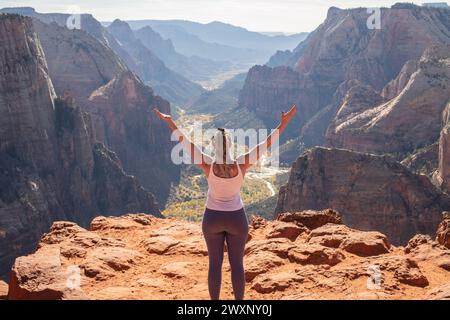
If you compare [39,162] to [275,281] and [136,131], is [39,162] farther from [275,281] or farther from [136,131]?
[275,281]

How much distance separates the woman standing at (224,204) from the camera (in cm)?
1063

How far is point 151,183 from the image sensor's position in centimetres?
13225

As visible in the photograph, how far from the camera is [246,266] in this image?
49.1ft

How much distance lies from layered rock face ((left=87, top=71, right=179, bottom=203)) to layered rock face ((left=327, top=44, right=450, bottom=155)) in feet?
168

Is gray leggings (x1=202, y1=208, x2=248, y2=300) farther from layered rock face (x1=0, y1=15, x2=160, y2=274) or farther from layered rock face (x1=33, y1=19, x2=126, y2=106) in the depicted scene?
layered rock face (x1=33, y1=19, x2=126, y2=106)

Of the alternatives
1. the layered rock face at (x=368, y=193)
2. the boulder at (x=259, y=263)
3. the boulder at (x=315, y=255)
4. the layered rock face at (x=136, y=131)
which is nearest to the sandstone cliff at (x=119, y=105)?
the layered rock face at (x=136, y=131)

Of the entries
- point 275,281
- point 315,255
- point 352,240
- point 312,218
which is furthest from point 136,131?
point 275,281

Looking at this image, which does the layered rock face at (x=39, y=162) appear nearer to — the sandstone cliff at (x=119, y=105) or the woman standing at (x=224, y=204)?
the sandstone cliff at (x=119, y=105)

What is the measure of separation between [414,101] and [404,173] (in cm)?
4451

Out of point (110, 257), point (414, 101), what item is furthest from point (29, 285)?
point (414, 101)
